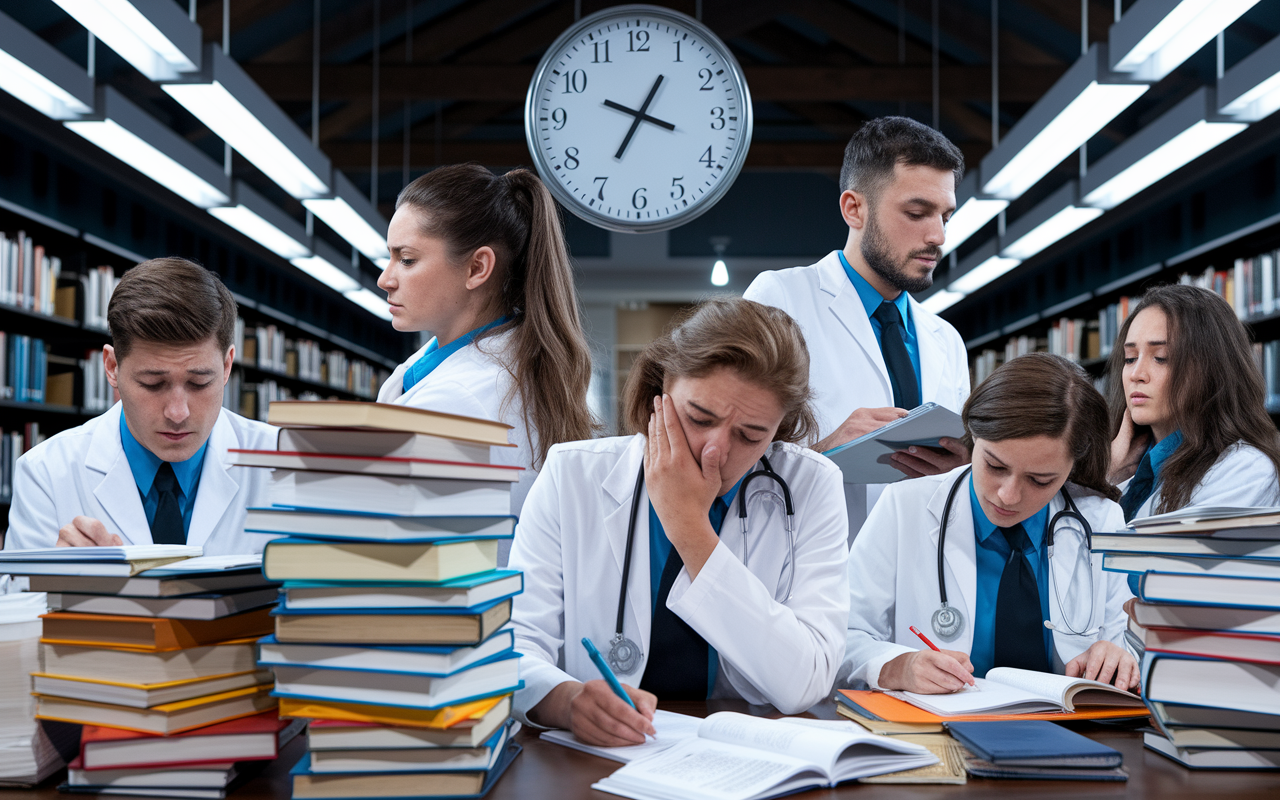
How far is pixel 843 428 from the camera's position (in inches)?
91.7

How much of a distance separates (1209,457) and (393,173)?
34.7ft

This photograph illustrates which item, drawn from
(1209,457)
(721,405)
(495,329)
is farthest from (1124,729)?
(1209,457)

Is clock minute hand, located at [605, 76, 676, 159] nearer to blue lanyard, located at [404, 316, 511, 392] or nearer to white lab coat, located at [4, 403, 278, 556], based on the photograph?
blue lanyard, located at [404, 316, 511, 392]

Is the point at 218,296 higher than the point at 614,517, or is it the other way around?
the point at 218,296

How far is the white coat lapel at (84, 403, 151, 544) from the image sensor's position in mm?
1993

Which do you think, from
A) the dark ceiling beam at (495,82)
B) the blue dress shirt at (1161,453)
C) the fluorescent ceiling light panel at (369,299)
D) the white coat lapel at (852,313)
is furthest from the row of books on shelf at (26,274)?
the blue dress shirt at (1161,453)

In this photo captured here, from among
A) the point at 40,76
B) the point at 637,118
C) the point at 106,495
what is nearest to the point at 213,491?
the point at 106,495

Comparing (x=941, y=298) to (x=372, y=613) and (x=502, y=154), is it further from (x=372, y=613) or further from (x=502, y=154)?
(x=372, y=613)

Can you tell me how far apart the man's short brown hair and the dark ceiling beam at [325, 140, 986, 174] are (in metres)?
7.64

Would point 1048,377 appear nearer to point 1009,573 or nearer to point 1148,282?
point 1009,573

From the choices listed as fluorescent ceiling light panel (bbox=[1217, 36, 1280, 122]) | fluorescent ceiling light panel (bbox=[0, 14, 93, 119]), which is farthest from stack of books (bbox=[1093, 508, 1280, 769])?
fluorescent ceiling light panel (bbox=[0, 14, 93, 119])

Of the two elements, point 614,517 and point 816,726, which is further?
point 614,517

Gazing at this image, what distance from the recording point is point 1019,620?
1871 mm

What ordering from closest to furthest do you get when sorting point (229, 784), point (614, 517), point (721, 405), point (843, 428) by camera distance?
point (229, 784), point (721, 405), point (614, 517), point (843, 428)
